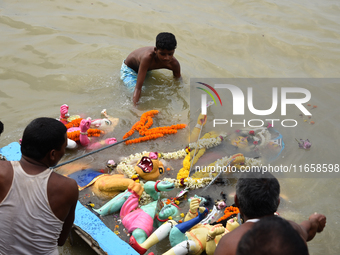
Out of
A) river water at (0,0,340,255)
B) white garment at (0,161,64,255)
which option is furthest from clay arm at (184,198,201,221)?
white garment at (0,161,64,255)

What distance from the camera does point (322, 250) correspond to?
3.42m

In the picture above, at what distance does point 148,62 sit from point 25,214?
156 inches

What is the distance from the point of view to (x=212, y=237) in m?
2.89

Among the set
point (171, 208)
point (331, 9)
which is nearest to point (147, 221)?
point (171, 208)

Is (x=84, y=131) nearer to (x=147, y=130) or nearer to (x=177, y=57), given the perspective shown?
(x=147, y=130)

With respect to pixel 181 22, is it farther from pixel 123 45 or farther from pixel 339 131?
pixel 339 131

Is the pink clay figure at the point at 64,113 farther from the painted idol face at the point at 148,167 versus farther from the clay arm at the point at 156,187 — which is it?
the clay arm at the point at 156,187

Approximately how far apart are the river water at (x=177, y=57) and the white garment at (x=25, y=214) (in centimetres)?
97

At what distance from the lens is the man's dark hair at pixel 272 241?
1504mm

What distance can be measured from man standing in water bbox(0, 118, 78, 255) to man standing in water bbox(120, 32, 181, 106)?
3.32 meters

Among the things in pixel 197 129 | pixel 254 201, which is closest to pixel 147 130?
pixel 197 129

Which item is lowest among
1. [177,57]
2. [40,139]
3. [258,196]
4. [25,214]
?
[177,57]

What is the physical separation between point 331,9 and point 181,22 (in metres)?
4.15

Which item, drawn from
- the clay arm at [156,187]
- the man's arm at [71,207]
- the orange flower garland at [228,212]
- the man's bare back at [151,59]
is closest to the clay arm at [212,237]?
the orange flower garland at [228,212]
